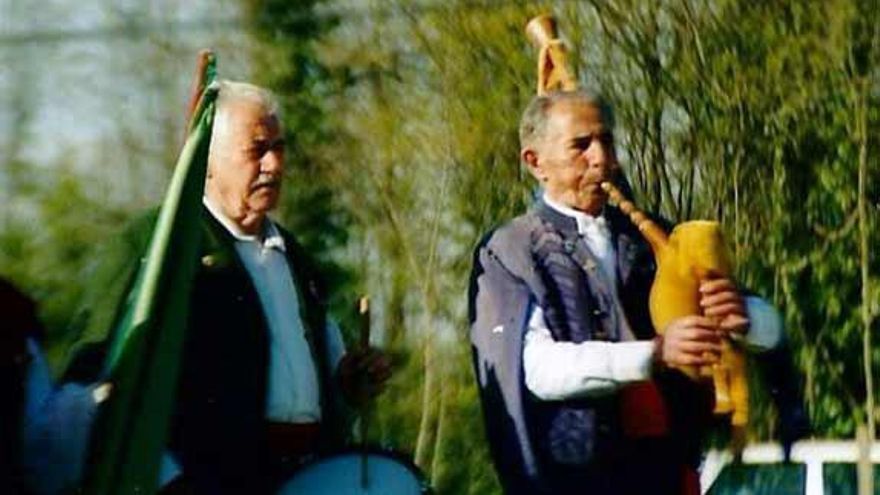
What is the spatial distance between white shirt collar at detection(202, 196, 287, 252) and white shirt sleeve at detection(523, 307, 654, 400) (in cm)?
46

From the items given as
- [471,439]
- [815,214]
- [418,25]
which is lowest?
[471,439]

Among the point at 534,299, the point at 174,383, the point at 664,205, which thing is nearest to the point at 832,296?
the point at 664,205

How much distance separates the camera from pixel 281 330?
4.69m

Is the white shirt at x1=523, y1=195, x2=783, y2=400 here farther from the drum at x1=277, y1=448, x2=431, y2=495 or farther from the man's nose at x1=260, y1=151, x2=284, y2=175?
the man's nose at x1=260, y1=151, x2=284, y2=175

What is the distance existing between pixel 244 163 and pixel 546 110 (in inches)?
23.4

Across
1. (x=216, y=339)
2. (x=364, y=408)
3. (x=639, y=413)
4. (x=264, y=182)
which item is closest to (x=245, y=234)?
(x=264, y=182)

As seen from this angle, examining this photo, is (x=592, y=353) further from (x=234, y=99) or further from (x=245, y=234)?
(x=234, y=99)

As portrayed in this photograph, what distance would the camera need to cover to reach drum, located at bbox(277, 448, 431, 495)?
4.55 m

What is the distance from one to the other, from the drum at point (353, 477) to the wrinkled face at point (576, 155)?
640mm

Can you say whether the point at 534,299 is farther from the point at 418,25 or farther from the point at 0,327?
the point at 418,25

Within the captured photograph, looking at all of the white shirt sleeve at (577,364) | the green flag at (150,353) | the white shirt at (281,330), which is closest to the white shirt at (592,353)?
the white shirt sleeve at (577,364)

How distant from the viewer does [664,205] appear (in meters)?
8.66

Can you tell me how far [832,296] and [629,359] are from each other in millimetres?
5625

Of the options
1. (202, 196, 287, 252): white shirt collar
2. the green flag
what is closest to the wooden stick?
(202, 196, 287, 252): white shirt collar
